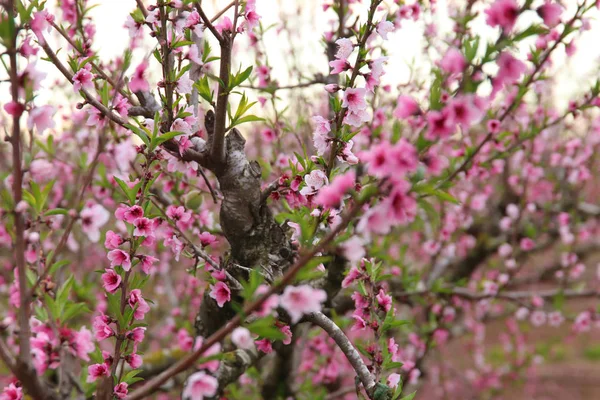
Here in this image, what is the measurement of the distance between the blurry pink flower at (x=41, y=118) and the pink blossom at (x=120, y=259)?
529mm

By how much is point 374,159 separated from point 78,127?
5.52m

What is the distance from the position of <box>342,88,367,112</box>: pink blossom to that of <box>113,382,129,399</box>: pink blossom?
136 centimetres

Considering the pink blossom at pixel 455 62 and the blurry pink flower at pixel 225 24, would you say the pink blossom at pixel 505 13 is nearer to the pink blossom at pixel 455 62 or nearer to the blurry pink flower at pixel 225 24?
the pink blossom at pixel 455 62

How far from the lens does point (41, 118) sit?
1366 mm

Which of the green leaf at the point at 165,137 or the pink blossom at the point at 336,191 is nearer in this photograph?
the pink blossom at the point at 336,191

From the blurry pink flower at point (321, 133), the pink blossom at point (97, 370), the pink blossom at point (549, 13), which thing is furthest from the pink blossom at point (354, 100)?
the pink blossom at point (97, 370)

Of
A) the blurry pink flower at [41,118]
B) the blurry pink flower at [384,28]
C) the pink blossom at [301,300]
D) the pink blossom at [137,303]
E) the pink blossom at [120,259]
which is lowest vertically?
the pink blossom at [301,300]

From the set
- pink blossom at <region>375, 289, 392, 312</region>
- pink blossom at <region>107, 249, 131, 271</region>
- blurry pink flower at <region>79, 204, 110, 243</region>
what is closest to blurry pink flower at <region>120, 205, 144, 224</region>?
pink blossom at <region>107, 249, 131, 271</region>

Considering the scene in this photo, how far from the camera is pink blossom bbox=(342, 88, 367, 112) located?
1865 mm

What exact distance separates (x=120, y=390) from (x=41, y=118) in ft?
3.21

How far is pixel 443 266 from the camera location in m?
5.08

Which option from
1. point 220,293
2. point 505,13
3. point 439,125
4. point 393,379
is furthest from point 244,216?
point 505,13

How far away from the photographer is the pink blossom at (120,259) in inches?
67.1

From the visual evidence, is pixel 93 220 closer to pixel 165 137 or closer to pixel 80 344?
pixel 165 137
